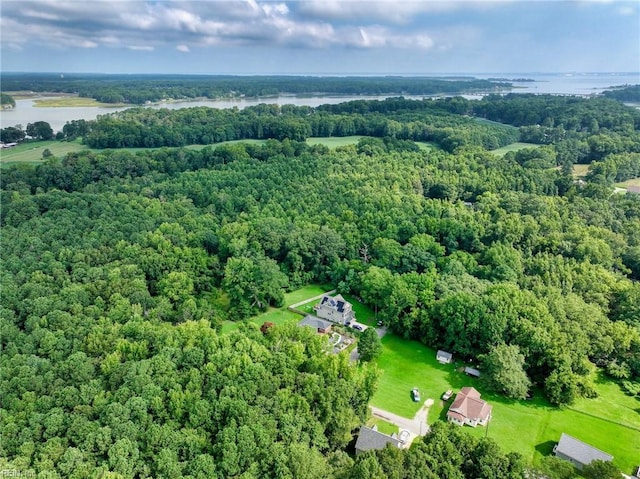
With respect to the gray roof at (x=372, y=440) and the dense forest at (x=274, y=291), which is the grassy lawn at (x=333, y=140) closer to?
the dense forest at (x=274, y=291)

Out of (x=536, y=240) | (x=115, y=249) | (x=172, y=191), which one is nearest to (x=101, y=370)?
(x=115, y=249)

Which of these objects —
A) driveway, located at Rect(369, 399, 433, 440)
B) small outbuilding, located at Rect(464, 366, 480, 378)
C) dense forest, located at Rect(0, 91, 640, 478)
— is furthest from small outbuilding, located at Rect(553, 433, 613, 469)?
driveway, located at Rect(369, 399, 433, 440)

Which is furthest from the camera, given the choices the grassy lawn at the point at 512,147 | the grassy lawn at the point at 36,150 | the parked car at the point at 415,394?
the grassy lawn at the point at 512,147

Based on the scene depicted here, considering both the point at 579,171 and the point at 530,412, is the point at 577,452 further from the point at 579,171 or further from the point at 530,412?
the point at 579,171

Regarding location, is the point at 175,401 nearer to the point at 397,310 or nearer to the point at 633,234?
the point at 397,310

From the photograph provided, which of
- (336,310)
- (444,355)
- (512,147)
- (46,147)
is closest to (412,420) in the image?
(444,355)

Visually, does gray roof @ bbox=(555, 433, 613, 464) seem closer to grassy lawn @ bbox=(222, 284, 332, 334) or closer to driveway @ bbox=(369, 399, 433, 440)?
driveway @ bbox=(369, 399, 433, 440)

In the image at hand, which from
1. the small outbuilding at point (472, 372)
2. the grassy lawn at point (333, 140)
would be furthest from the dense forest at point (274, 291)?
the grassy lawn at point (333, 140)
